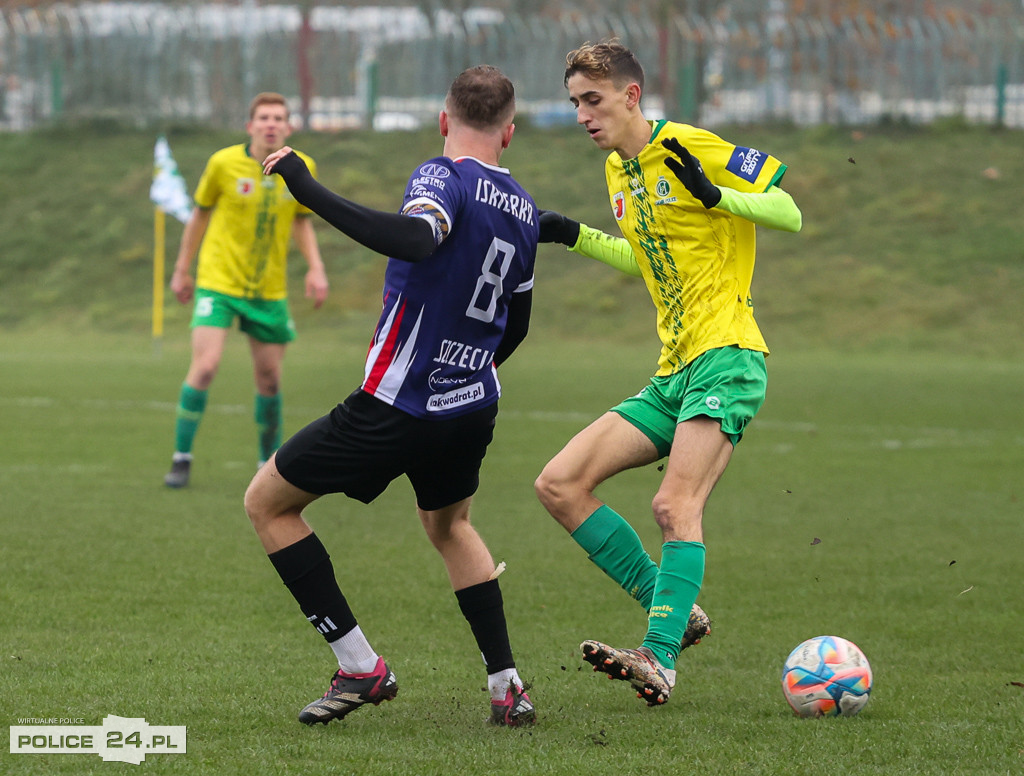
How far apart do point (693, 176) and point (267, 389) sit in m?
5.48

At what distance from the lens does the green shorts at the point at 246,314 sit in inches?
373

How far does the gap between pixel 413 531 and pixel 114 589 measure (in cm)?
222

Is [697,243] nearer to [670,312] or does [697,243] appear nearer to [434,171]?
[670,312]

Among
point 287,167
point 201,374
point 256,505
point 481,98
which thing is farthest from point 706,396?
point 201,374

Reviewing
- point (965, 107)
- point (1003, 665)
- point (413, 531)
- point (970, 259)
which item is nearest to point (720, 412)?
point (1003, 665)

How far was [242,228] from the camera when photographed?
9570 millimetres

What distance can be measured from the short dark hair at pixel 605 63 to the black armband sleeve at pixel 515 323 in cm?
96

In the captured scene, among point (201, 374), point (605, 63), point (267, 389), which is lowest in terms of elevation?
point (267, 389)

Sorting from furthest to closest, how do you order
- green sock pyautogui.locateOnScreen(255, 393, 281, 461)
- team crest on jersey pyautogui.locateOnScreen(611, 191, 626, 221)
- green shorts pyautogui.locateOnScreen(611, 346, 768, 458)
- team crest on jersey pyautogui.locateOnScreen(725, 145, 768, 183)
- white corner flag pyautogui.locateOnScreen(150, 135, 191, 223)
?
white corner flag pyautogui.locateOnScreen(150, 135, 191, 223) < green sock pyautogui.locateOnScreen(255, 393, 281, 461) < team crest on jersey pyautogui.locateOnScreen(611, 191, 626, 221) < team crest on jersey pyautogui.locateOnScreen(725, 145, 768, 183) < green shorts pyautogui.locateOnScreen(611, 346, 768, 458)

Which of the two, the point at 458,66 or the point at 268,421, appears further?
the point at 458,66

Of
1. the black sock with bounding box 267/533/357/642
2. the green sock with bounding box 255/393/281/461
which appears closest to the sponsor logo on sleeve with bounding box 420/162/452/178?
the black sock with bounding box 267/533/357/642

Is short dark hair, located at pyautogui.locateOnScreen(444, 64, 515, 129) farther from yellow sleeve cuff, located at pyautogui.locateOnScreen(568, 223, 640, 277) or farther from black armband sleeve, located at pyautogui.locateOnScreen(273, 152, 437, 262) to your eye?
yellow sleeve cuff, located at pyautogui.locateOnScreen(568, 223, 640, 277)

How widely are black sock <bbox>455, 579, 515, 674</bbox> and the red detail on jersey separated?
0.78 meters

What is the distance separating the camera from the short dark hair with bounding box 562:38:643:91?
5.00 metres
